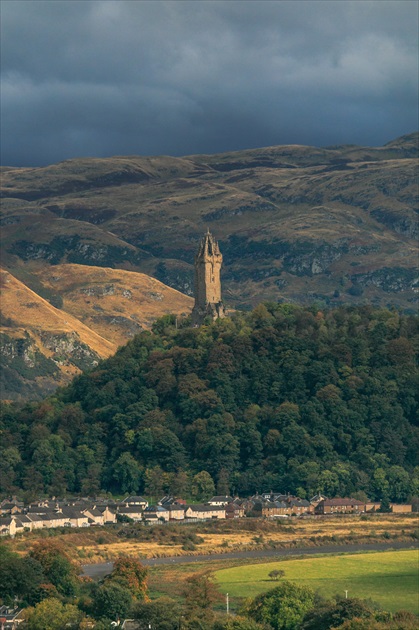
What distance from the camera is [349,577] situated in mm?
132375

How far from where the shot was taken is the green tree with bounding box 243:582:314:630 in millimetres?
101188

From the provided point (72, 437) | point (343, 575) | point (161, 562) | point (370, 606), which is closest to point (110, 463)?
point (72, 437)

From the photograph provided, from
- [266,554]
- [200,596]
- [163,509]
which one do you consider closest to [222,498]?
[163,509]

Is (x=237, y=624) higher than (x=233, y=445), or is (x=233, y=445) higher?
(x=233, y=445)

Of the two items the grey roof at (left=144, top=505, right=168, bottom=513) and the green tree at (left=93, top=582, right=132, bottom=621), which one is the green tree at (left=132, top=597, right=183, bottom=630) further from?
the grey roof at (left=144, top=505, right=168, bottom=513)

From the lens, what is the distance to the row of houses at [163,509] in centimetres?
16325

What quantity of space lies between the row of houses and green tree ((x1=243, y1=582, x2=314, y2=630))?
5714 cm

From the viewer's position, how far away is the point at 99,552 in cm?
14762

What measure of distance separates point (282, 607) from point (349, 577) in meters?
31.0

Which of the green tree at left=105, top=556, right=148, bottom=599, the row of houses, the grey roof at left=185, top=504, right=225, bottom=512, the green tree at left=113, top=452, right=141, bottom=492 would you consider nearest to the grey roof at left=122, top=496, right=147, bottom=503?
the row of houses

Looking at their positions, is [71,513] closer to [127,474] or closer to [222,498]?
[127,474]

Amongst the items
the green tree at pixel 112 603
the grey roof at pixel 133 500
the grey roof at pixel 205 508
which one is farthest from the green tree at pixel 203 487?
the green tree at pixel 112 603

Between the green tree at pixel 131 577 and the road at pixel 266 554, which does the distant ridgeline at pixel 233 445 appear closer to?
the road at pixel 266 554

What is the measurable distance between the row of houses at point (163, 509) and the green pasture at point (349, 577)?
27110 mm
